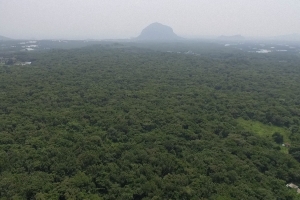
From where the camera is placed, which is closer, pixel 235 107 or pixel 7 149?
pixel 7 149

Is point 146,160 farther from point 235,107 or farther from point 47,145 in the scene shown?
point 235,107

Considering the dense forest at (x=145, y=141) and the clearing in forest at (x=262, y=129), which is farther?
the clearing in forest at (x=262, y=129)

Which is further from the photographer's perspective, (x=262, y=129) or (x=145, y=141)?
(x=262, y=129)

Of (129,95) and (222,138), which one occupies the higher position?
(129,95)

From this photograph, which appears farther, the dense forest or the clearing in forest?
the clearing in forest

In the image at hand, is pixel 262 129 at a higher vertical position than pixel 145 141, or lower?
lower

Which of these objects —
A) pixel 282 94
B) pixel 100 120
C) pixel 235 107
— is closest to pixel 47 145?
pixel 100 120

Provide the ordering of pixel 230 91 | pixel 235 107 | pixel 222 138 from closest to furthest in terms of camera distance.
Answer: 1. pixel 222 138
2. pixel 235 107
3. pixel 230 91

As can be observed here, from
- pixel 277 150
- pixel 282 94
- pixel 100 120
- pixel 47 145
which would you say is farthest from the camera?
pixel 282 94
